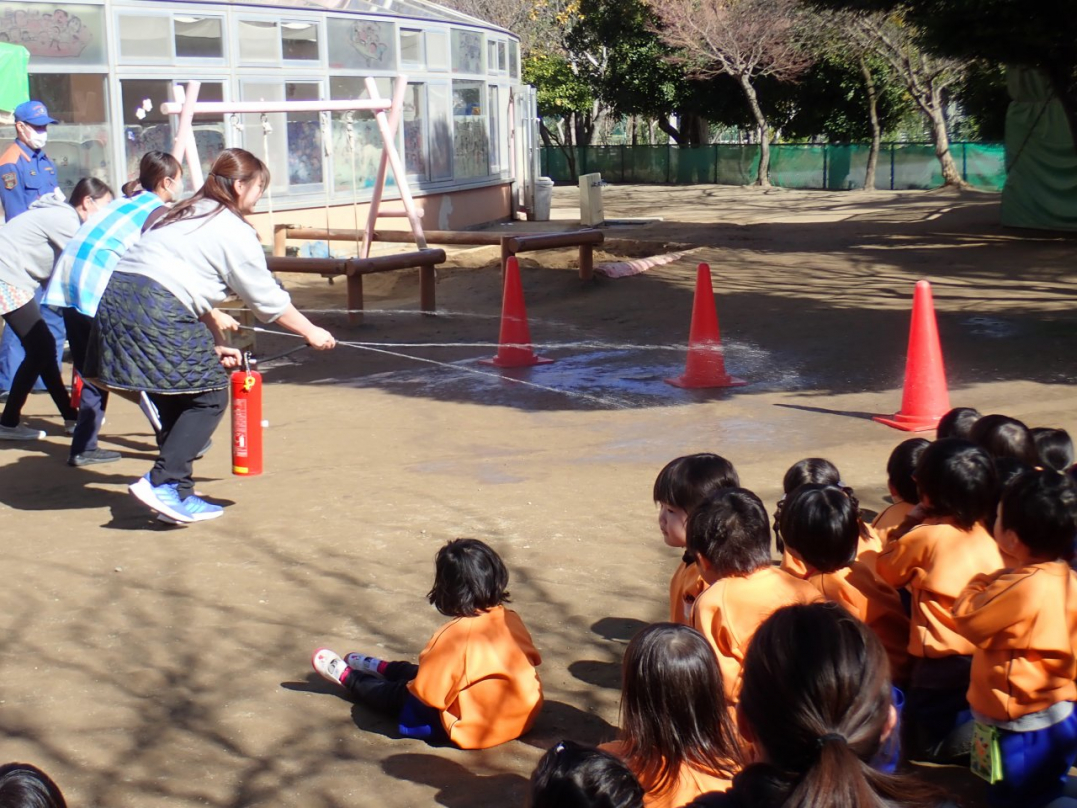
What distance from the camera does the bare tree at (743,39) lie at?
107 ft

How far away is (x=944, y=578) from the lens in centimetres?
345

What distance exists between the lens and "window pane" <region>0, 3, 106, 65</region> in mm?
14469

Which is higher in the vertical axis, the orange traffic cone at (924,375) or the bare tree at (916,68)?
the bare tree at (916,68)

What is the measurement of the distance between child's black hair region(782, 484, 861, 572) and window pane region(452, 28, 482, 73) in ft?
61.0

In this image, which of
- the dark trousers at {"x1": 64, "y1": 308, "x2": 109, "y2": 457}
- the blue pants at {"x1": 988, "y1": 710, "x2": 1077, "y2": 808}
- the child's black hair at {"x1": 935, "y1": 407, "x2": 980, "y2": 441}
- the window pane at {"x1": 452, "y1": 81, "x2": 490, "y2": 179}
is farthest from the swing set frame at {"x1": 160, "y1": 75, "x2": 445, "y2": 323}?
the blue pants at {"x1": 988, "y1": 710, "x2": 1077, "y2": 808}

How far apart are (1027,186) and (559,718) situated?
15.6 metres

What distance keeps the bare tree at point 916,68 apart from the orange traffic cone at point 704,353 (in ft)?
71.2

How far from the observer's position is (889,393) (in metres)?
8.34

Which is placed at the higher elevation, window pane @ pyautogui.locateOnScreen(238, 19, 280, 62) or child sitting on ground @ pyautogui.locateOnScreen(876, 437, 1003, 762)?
window pane @ pyautogui.locateOnScreen(238, 19, 280, 62)

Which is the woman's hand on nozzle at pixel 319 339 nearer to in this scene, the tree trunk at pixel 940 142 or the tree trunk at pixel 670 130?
the tree trunk at pixel 940 142

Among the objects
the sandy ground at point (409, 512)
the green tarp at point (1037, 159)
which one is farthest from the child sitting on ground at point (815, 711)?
the green tarp at point (1037, 159)

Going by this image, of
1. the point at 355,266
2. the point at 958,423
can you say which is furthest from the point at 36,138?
the point at 958,423

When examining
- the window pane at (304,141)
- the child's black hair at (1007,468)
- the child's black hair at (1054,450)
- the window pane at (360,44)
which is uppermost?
the window pane at (360,44)

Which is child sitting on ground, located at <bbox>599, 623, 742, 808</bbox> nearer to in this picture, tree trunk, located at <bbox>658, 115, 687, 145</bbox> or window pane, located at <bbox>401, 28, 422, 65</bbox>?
window pane, located at <bbox>401, 28, 422, 65</bbox>
